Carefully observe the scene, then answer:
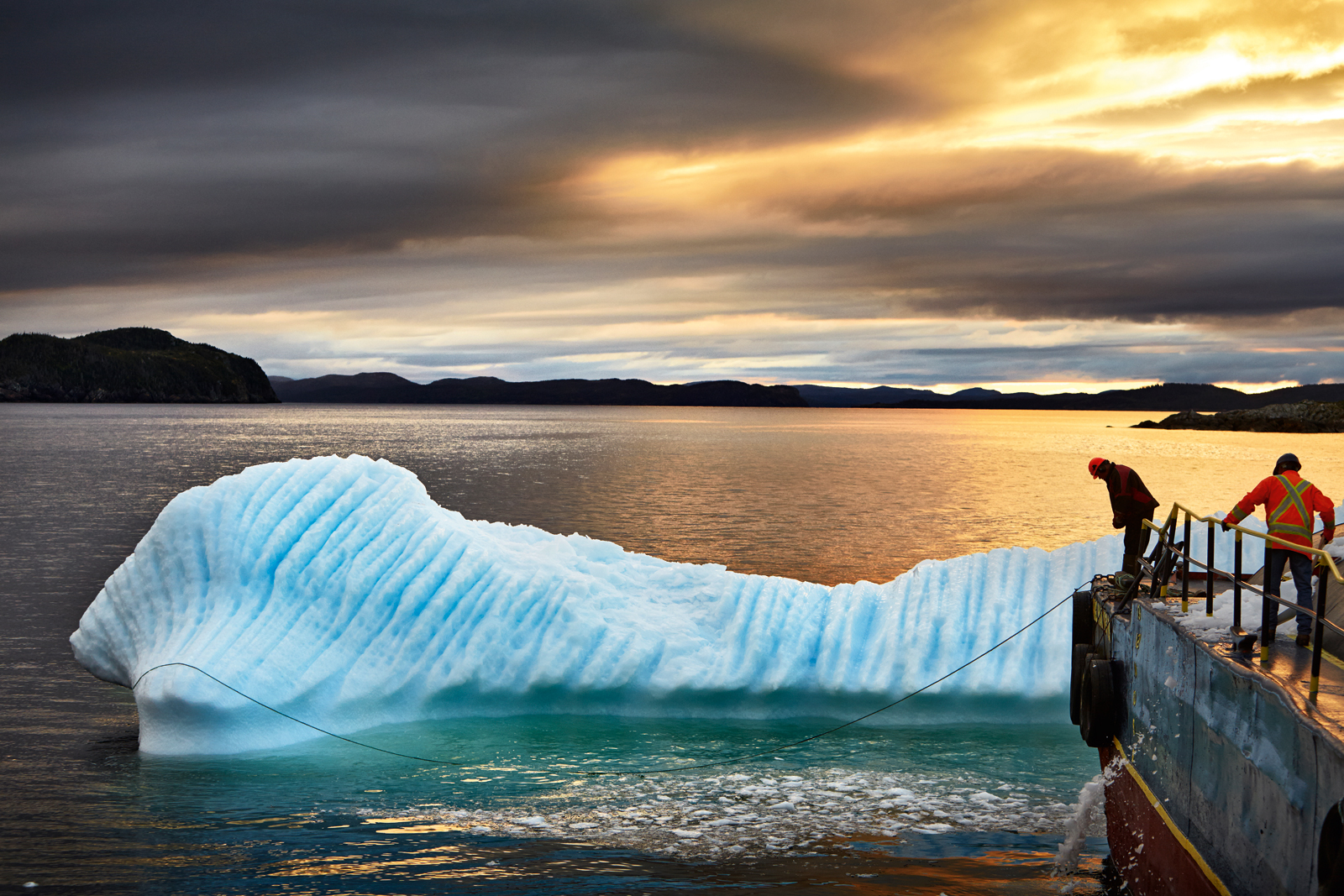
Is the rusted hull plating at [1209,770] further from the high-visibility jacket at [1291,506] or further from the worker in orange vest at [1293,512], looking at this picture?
the high-visibility jacket at [1291,506]

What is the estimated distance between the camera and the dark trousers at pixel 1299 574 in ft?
23.5

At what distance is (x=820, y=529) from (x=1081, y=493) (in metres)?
23.7

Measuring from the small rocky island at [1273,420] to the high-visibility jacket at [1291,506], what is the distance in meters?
163

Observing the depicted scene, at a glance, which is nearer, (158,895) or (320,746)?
(158,895)

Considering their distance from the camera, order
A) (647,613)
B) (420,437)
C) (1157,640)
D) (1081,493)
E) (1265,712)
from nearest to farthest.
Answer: (1265,712)
(1157,640)
(647,613)
(1081,493)
(420,437)

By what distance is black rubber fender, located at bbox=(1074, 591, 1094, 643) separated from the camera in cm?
1092

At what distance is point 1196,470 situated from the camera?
236 feet

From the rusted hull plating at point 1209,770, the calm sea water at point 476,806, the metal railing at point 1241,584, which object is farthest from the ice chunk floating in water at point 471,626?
the rusted hull plating at point 1209,770

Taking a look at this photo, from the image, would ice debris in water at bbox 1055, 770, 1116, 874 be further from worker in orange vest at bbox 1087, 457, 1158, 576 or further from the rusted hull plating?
worker in orange vest at bbox 1087, 457, 1158, 576

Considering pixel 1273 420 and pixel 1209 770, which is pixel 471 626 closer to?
pixel 1209 770

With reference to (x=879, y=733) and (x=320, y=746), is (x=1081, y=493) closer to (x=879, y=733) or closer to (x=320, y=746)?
(x=879, y=733)

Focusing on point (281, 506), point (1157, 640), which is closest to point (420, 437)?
point (281, 506)

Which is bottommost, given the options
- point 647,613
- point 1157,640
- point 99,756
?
point 99,756

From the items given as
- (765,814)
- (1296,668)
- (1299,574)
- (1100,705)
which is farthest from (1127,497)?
(765,814)
